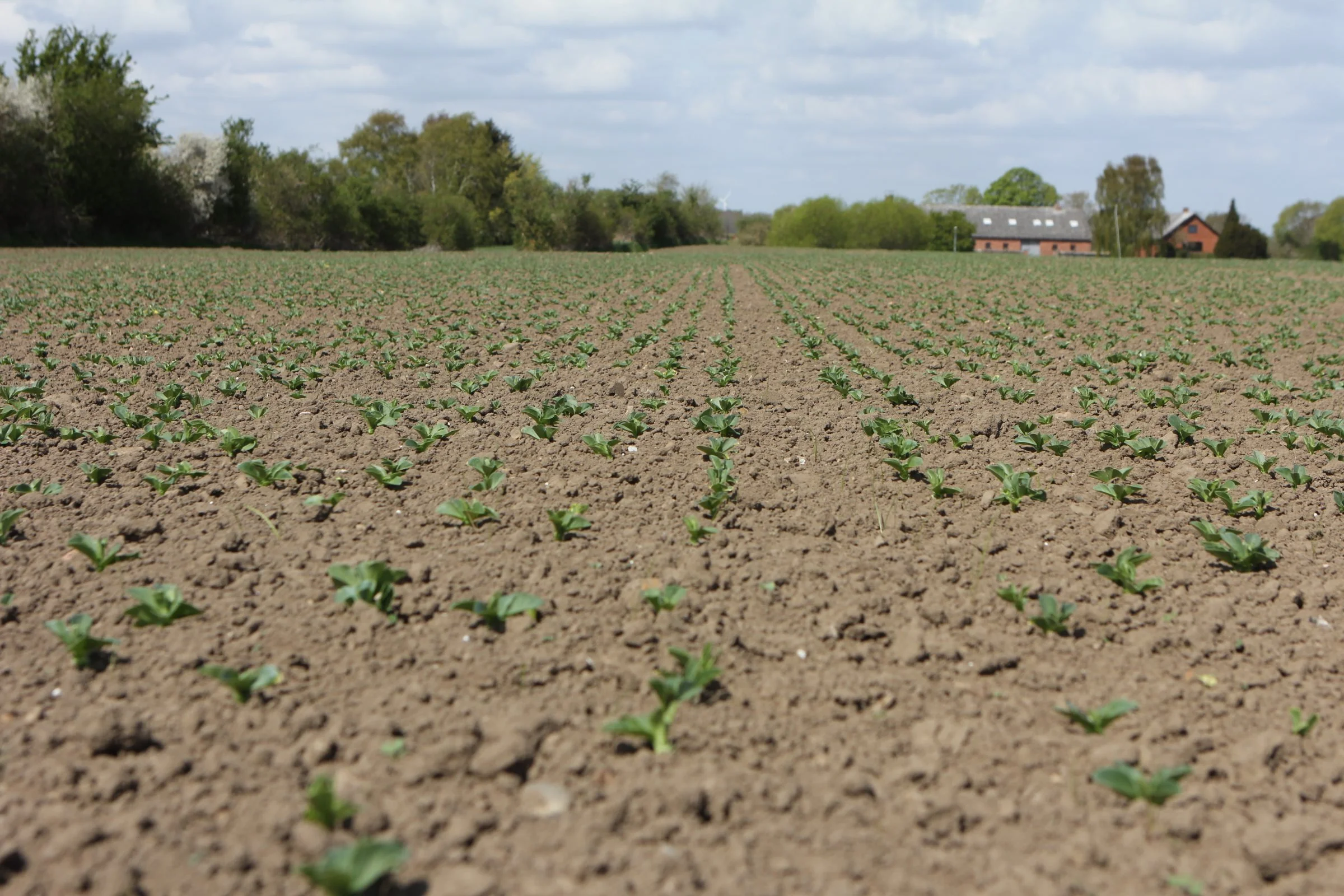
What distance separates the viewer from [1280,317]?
66.6 ft

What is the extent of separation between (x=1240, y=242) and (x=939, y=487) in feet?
254

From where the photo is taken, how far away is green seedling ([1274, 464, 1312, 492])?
6.43 metres

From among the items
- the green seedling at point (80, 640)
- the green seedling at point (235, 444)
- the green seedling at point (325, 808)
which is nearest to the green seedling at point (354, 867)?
the green seedling at point (325, 808)

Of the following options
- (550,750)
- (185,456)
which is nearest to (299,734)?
(550,750)

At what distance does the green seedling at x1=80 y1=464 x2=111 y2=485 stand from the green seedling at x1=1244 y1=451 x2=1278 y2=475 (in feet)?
25.3

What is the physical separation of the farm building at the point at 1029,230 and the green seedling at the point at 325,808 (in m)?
117

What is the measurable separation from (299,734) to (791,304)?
1877cm

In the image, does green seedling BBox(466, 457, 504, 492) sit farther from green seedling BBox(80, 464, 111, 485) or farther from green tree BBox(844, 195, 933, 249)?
green tree BBox(844, 195, 933, 249)

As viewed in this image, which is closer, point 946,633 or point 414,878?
point 414,878

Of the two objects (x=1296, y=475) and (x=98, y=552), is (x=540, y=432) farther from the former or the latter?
(x=1296, y=475)

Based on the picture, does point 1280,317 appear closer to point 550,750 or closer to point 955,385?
point 955,385

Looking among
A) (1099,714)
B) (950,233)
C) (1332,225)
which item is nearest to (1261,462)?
(1099,714)

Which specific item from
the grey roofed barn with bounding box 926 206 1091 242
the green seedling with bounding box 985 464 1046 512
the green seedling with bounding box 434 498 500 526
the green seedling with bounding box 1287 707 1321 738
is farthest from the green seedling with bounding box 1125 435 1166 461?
the grey roofed barn with bounding box 926 206 1091 242

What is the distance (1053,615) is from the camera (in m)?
4.29
